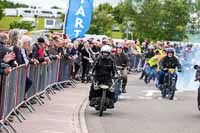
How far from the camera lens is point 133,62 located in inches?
1606

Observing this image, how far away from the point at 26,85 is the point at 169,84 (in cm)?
844

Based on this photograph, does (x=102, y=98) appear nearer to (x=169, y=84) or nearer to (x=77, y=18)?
(x=169, y=84)

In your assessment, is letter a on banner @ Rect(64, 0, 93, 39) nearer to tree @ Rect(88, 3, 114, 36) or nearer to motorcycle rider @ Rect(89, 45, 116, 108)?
motorcycle rider @ Rect(89, 45, 116, 108)

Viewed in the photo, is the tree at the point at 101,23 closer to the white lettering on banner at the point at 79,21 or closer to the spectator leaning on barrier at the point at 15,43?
the white lettering on banner at the point at 79,21

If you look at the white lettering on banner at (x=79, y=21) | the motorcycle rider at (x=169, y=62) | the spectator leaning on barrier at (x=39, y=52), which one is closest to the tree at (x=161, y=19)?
the white lettering on banner at (x=79, y=21)

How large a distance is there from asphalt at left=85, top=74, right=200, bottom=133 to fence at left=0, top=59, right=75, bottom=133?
1.50 metres

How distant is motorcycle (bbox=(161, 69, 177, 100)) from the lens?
73.2ft

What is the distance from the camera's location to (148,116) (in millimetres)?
16625

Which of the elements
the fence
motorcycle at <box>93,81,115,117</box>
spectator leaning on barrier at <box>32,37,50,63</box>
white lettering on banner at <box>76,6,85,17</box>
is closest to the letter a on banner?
A: white lettering on banner at <box>76,6,85,17</box>

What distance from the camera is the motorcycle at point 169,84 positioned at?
22297 mm

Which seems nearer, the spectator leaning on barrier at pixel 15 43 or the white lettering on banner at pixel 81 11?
the spectator leaning on barrier at pixel 15 43

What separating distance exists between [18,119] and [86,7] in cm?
1392

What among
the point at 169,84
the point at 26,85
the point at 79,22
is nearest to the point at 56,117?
the point at 26,85

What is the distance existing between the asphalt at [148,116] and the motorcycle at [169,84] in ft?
1.05
